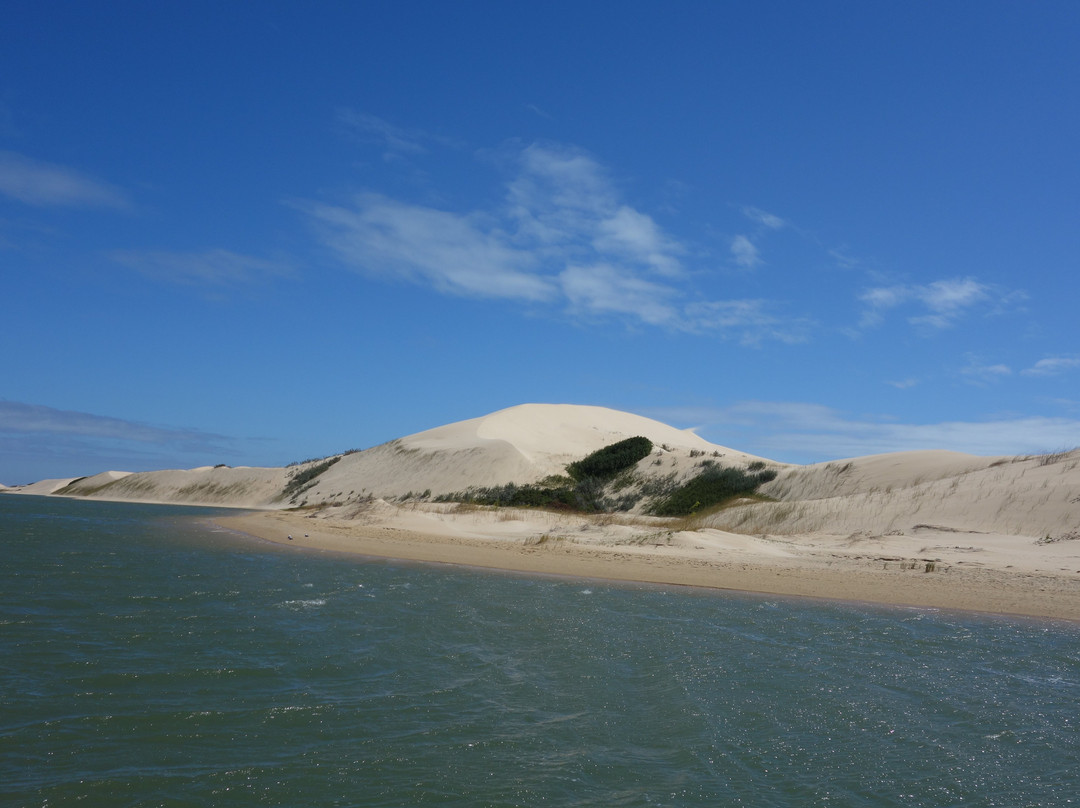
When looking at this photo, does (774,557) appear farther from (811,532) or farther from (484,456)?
(484,456)

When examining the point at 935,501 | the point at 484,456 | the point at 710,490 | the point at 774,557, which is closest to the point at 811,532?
the point at 935,501

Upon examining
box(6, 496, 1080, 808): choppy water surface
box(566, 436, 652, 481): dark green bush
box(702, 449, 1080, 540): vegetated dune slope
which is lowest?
box(6, 496, 1080, 808): choppy water surface

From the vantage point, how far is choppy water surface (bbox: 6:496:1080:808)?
19.3 feet

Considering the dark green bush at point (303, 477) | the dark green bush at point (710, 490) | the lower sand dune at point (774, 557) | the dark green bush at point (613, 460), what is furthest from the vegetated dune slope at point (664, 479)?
the lower sand dune at point (774, 557)

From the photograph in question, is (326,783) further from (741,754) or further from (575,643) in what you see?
(575,643)

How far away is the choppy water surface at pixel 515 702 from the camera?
19.3 ft

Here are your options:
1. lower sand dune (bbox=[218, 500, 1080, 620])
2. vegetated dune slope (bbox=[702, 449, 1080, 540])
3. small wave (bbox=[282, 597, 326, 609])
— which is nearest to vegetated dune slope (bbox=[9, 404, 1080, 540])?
vegetated dune slope (bbox=[702, 449, 1080, 540])

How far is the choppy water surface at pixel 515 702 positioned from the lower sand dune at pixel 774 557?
229 cm

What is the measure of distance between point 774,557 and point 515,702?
568 inches

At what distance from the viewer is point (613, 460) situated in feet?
149

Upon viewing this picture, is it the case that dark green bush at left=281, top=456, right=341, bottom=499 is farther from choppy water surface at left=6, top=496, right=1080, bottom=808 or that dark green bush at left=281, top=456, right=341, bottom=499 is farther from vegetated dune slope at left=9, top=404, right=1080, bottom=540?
choppy water surface at left=6, top=496, right=1080, bottom=808

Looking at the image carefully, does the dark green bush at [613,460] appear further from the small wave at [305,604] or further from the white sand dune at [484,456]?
the small wave at [305,604]

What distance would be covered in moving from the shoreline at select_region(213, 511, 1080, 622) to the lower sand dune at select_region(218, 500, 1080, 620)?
29mm

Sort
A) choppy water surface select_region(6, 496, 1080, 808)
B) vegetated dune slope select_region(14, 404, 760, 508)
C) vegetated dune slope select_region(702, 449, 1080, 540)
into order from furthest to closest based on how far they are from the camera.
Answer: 1. vegetated dune slope select_region(14, 404, 760, 508)
2. vegetated dune slope select_region(702, 449, 1080, 540)
3. choppy water surface select_region(6, 496, 1080, 808)
